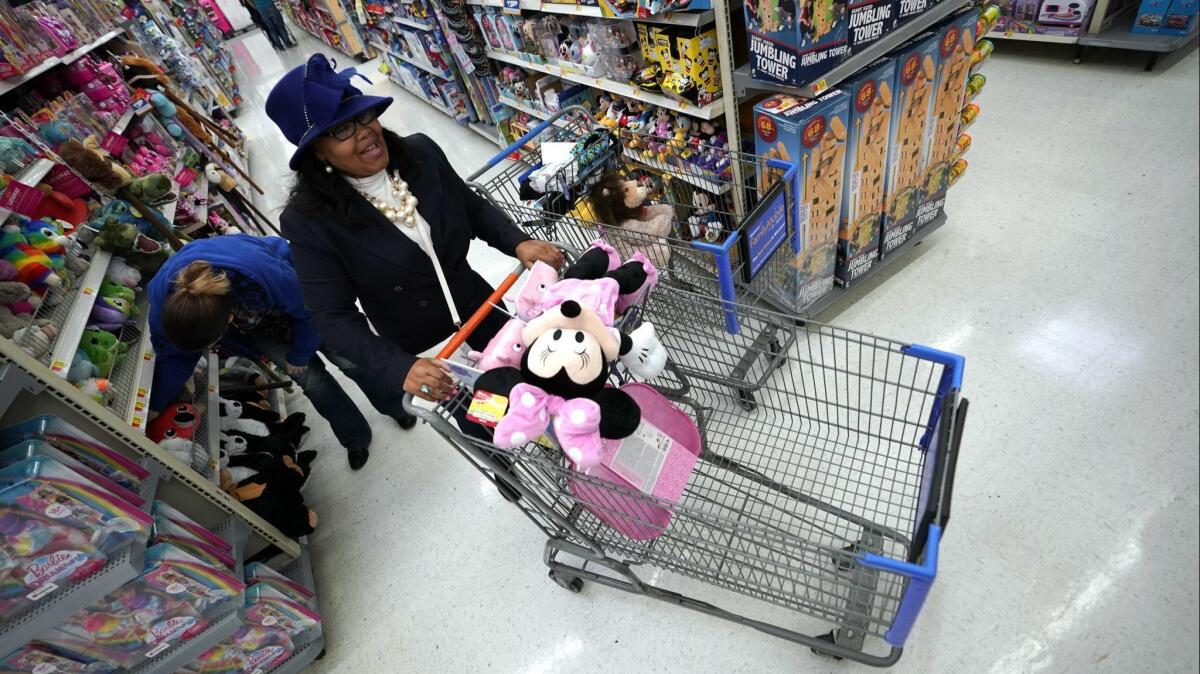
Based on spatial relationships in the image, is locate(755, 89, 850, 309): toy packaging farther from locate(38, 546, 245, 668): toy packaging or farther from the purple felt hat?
locate(38, 546, 245, 668): toy packaging

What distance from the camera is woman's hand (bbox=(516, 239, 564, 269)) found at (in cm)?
158

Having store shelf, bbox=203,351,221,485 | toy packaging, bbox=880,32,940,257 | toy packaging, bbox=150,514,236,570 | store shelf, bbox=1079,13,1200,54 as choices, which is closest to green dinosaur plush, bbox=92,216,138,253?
store shelf, bbox=203,351,221,485

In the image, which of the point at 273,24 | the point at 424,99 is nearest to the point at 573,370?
the point at 424,99

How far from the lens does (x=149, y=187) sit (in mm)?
2965

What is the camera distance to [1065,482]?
1782 mm

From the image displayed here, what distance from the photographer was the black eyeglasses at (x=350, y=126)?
1.34 m

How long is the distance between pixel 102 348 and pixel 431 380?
1.54m

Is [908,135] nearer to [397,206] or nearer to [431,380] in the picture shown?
[397,206]

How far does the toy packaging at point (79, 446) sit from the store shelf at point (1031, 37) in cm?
532

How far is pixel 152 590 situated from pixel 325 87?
1.47 metres

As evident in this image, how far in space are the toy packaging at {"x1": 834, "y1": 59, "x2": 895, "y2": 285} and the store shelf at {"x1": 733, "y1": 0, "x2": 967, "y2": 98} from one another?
0.07 metres

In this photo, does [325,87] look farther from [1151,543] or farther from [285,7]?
[285,7]

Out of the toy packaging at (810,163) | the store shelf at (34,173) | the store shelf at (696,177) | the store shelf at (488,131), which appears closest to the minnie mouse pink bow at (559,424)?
the toy packaging at (810,163)

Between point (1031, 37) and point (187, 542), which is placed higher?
point (187, 542)
